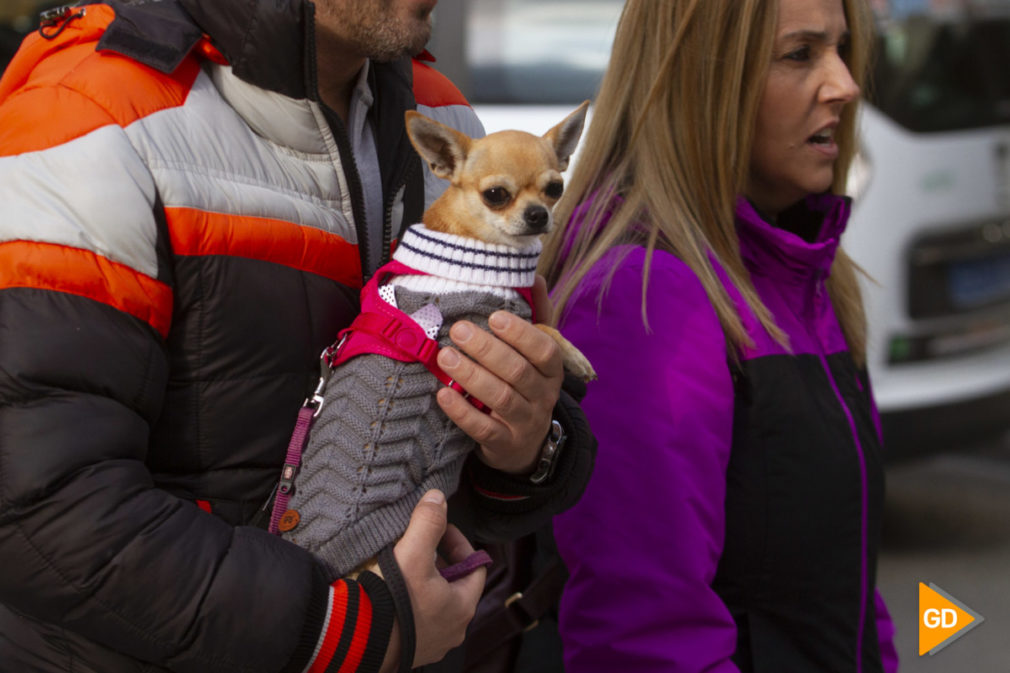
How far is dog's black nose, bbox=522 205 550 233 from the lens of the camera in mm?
1719

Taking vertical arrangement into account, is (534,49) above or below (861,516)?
above

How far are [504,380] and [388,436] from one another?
0.68 feet

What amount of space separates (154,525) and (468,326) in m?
→ 0.55

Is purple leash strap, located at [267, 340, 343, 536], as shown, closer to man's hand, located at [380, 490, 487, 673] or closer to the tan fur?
man's hand, located at [380, 490, 487, 673]

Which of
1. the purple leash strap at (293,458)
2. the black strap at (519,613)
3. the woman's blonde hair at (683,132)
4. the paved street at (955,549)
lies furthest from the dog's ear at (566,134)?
the paved street at (955,549)

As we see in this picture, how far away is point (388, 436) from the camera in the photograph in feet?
4.98

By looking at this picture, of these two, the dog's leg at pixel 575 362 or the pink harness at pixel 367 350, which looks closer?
the pink harness at pixel 367 350

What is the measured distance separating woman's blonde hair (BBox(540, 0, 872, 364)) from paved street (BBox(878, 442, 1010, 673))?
2658mm

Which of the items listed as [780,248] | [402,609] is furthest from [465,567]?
[780,248]

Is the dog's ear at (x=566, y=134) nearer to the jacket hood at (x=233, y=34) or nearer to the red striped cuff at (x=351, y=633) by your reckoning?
the jacket hood at (x=233, y=34)

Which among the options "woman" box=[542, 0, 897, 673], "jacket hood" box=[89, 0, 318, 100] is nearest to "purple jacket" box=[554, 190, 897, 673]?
"woman" box=[542, 0, 897, 673]

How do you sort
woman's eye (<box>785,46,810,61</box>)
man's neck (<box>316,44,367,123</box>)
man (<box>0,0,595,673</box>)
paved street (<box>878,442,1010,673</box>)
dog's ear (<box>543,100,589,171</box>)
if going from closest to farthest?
man (<box>0,0,595,673</box>), man's neck (<box>316,44,367,123</box>), dog's ear (<box>543,100,589,171</box>), woman's eye (<box>785,46,810,61</box>), paved street (<box>878,442,1010,673</box>)

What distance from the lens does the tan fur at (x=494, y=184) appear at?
5.65 feet

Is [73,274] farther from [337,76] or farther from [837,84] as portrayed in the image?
[837,84]
